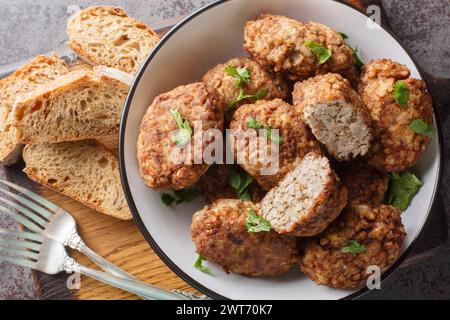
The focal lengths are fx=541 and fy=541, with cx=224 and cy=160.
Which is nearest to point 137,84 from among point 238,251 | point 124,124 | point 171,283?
point 124,124

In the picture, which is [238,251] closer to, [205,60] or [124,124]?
[124,124]

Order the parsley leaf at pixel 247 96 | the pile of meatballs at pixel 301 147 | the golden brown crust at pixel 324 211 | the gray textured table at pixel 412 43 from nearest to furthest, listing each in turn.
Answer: the golden brown crust at pixel 324 211 < the pile of meatballs at pixel 301 147 < the parsley leaf at pixel 247 96 < the gray textured table at pixel 412 43

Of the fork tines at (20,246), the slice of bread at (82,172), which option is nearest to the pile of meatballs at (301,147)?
the slice of bread at (82,172)

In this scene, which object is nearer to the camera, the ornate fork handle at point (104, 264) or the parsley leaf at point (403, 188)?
the parsley leaf at point (403, 188)

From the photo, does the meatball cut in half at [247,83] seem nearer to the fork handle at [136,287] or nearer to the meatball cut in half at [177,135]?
the meatball cut in half at [177,135]

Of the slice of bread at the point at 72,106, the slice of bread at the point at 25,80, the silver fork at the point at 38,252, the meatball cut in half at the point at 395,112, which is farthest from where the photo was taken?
the slice of bread at the point at 25,80

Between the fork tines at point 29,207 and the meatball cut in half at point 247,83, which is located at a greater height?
the meatball cut in half at point 247,83

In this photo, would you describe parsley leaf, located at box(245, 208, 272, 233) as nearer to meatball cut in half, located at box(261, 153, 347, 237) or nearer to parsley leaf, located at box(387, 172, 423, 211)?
meatball cut in half, located at box(261, 153, 347, 237)
